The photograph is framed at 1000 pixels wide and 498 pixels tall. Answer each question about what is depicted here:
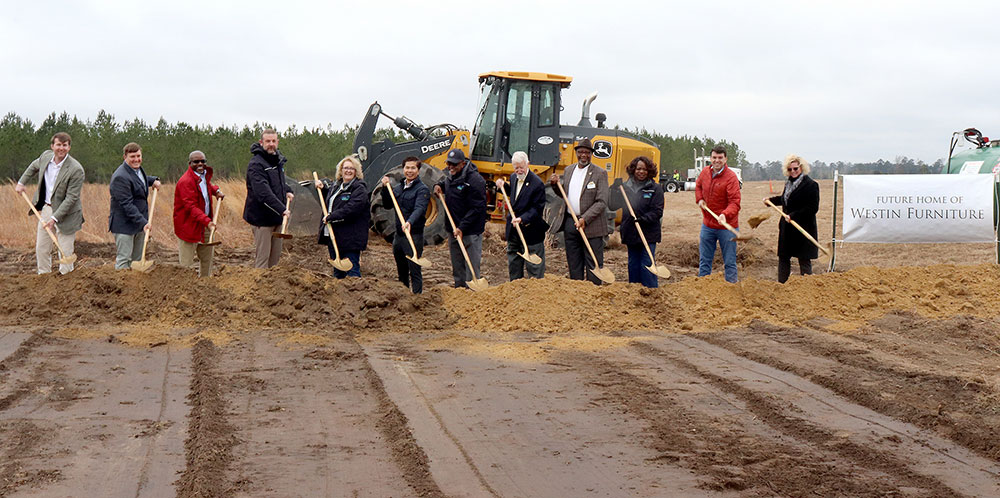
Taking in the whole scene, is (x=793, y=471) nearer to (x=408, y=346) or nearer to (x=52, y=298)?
(x=408, y=346)

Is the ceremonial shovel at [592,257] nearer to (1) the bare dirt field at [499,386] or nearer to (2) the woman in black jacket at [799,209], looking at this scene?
(1) the bare dirt field at [499,386]

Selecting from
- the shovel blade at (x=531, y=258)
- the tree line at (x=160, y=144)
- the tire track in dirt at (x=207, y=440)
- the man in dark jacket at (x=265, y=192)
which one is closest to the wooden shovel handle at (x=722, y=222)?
the shovel blade at (x=531, y=258)

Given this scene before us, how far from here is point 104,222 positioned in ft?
68.2

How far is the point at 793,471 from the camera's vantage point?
201 inches

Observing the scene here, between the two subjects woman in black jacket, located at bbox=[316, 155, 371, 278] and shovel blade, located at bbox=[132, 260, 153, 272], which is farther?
woman in black jacket, located at bbox=[316, 155, 371, 278]

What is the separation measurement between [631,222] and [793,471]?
21.3 feet

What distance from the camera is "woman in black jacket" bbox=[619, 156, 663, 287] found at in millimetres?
11352

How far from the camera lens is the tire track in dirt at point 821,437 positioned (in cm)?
500

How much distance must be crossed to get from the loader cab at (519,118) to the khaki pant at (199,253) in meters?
6.72

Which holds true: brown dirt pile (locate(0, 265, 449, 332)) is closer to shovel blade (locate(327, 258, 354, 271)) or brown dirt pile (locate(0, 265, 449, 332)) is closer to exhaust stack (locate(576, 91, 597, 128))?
shovel blade (locate(327, 258, 354, 271))

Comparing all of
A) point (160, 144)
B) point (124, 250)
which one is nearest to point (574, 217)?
point (124, 250)

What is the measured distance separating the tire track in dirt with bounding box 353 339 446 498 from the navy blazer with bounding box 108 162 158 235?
15.2 ft

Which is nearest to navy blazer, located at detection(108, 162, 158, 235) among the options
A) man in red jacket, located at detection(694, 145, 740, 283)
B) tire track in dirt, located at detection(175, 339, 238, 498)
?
tire track in dirt, located at detection(175, 339, 238, 498)

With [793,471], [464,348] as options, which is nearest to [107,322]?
[464,348]
